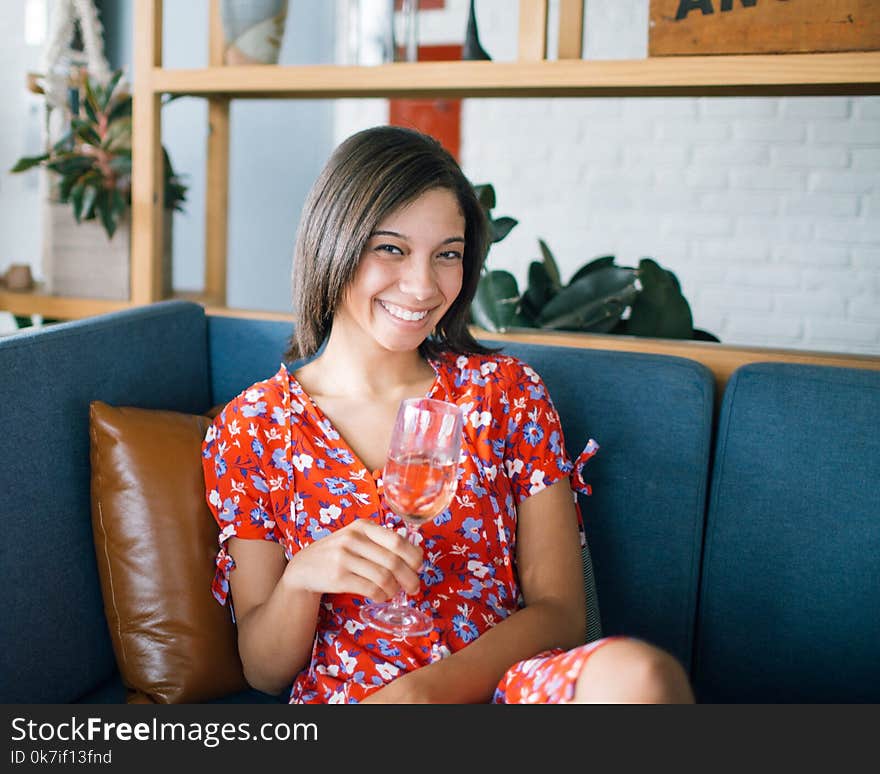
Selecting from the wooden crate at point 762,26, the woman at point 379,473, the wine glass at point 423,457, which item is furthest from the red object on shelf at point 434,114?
the wine glass at point 423,457

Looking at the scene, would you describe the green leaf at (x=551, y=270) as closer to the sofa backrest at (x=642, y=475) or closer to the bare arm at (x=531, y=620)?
the sofa backrest at (x=642, y=475)

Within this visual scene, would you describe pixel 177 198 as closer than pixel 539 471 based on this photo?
No

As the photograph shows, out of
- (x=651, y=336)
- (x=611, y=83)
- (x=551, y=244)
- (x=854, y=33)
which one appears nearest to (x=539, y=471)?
(x=651, y=336)

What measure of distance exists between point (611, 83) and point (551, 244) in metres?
2.41

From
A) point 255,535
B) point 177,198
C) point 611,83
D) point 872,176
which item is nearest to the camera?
point 255,535

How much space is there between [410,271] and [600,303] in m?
0.64

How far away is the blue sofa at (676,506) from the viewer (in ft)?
4.33

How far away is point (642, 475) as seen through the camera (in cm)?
155

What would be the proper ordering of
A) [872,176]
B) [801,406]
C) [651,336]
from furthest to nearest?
[872,176], [651,336], [801,406]

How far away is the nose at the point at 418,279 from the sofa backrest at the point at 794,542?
551 millimetres

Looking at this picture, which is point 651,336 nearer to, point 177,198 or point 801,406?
point 801,406

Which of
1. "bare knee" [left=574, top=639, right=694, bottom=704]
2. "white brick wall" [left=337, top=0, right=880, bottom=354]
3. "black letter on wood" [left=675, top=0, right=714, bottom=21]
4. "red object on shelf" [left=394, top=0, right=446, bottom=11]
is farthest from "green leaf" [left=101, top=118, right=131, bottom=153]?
"red object on shelf" [left=394, top=0, right=446, bottom=11]

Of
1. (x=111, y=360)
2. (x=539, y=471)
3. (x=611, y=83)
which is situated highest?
(x=611, y=83)

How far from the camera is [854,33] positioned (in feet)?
5.06
